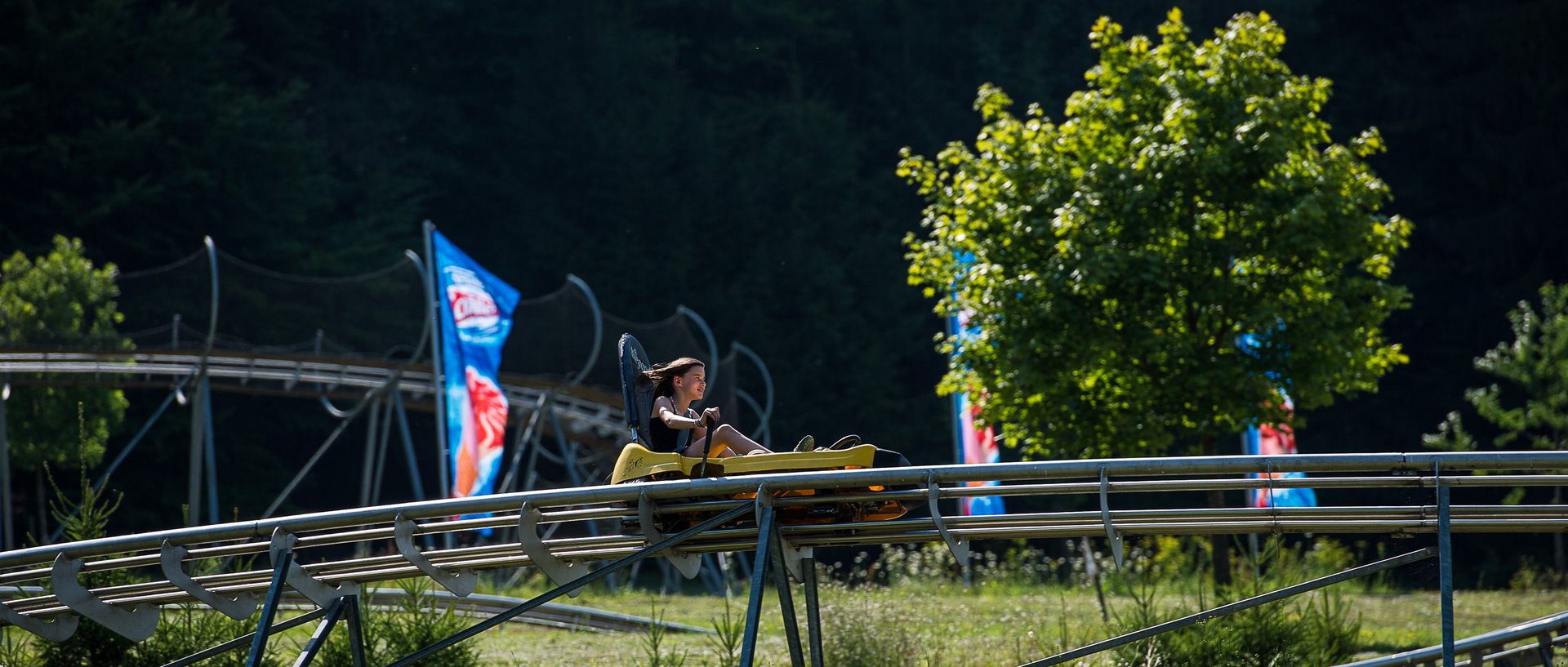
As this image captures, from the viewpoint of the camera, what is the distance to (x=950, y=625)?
15.3 meters

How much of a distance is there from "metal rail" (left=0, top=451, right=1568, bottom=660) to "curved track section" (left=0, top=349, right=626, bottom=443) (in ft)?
42.4

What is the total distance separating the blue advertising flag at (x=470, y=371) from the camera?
19359mm

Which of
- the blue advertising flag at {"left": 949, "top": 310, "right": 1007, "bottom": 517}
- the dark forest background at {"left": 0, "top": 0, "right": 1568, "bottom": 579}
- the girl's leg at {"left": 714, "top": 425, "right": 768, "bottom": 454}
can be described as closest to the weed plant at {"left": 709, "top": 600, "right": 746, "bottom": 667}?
the girl's leg at {"left": 714, "top": 425, "right": 768, "bottom": 454}

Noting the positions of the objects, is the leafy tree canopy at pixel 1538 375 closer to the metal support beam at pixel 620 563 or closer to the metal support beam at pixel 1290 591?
the metal support beam at pixel 1290 591

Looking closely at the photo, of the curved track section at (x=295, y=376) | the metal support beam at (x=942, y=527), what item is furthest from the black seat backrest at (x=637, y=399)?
the curved track section at (x=295, y=376)

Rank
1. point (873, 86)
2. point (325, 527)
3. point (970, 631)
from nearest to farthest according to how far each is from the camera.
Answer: point (325, 527) < point (970, 631) < point (873, 86)

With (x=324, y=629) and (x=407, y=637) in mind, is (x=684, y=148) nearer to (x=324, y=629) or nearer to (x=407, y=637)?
(x=407, y=637)

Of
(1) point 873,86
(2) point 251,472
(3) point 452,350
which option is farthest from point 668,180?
(3) point 452,350

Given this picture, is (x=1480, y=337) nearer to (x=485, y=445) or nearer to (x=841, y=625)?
(x=485, y=445)

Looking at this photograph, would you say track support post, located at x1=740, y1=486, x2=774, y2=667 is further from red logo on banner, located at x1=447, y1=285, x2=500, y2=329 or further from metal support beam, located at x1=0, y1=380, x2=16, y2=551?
metal support beam, located at x1=0, y1=380, x2=16, y2=551

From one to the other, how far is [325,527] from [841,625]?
4.91 meters

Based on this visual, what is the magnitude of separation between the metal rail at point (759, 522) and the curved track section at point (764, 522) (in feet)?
0.04

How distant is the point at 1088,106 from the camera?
705 inches

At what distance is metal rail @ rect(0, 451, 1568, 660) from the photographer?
26.3ft
